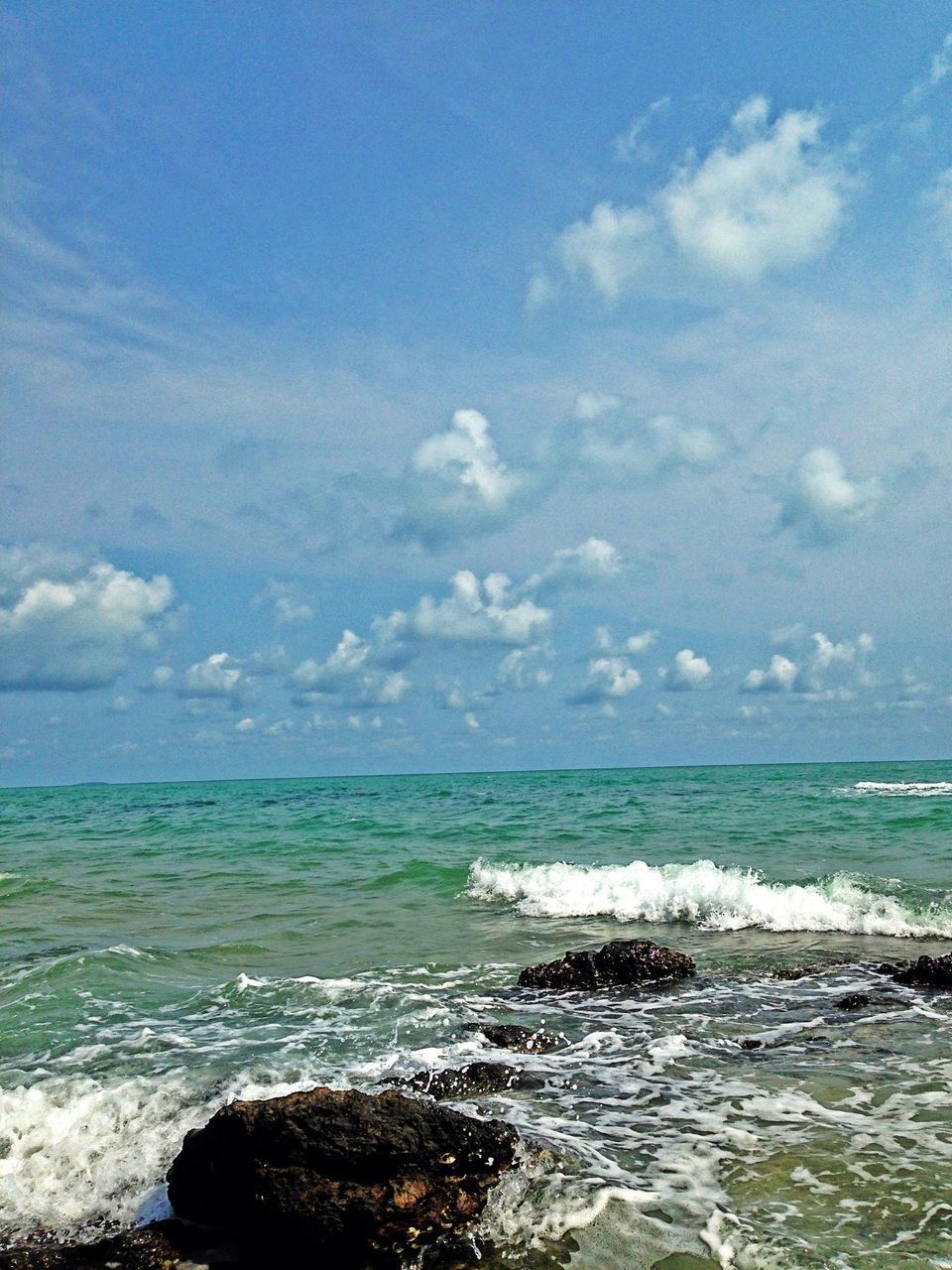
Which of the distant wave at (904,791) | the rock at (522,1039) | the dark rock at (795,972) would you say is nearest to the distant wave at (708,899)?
the dark rock at (795,972)

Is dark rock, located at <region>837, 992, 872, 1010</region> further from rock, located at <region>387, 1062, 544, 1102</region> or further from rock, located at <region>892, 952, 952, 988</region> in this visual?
rock, located at <region>387, 1062, 544, 1102</region>

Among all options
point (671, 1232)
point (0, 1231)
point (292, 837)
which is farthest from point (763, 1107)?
point (292, 837)

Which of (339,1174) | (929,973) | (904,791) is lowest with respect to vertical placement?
(904,791)

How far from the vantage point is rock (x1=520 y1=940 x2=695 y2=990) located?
9.55m

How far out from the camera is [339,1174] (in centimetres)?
473

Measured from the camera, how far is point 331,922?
13.6 meters

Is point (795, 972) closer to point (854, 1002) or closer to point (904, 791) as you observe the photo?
point (854, 1002)

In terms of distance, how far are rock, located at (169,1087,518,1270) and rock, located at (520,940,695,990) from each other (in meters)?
4.46

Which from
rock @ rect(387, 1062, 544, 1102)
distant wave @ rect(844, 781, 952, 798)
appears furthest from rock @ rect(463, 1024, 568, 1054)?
distant wave @ rect(844, 781, 952, 798)

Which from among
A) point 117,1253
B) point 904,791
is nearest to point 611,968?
point 117,1253

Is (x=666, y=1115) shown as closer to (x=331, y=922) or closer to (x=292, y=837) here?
(x=331, y=922)

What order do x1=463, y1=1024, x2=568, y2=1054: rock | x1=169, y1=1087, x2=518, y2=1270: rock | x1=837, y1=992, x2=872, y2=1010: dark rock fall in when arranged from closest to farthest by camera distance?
x1=169, y1=1087, x2=518, y2=1270: rock, x1=463, y1=1024, x2=568, y2=1054: rock, x1=837, y1=992, x2=872, y2=1010: dark rock

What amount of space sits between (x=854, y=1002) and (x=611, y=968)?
243cm

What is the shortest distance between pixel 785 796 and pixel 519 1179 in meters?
36.0
